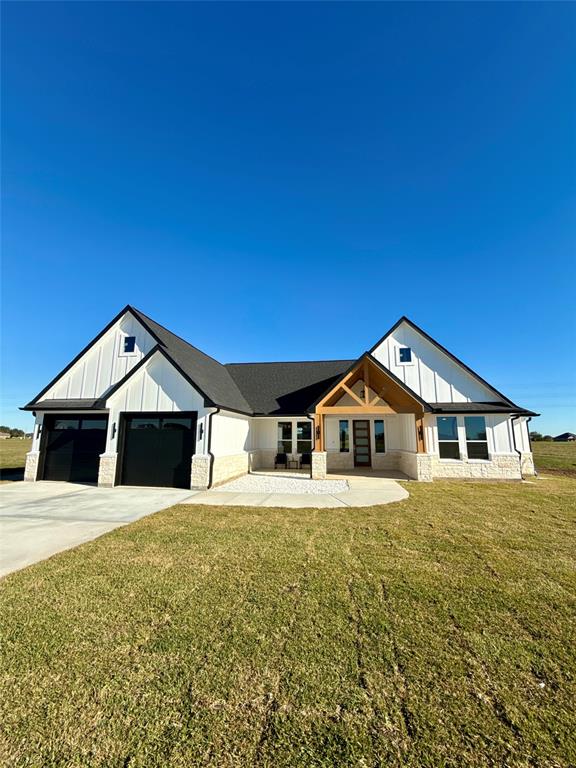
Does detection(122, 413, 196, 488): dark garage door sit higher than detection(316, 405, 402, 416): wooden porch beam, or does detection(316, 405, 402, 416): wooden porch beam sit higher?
detection(316, 405, 402, 416): wooden porch beam

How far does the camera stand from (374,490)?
11766 mm

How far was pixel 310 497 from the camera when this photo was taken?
10.7 metres

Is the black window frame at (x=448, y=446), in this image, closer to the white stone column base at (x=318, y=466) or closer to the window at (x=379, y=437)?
the window at (x=379, y=437)

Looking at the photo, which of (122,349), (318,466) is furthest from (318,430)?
(122,349)

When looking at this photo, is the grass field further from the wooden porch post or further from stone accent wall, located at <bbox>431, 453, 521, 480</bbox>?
stone accent wall, located at <bbox>431, 453, 521, 480</bbox>

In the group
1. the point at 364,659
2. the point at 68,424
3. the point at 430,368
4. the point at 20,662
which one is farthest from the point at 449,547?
the point at 68,424

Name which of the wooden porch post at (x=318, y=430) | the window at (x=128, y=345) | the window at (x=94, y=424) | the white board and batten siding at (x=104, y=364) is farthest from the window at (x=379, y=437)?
the window at (x=94, y=424)

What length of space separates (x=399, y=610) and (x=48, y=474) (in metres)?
16.3

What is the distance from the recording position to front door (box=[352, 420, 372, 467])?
1803cm

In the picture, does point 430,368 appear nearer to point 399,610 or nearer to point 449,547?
point 449,547

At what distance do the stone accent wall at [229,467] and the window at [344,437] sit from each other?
5.55 metres

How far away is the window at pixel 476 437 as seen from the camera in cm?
1532

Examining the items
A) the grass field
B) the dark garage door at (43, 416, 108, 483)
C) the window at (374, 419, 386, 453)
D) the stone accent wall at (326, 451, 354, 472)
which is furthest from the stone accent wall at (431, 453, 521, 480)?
the dark garage door at (43, 416, 108, 483)

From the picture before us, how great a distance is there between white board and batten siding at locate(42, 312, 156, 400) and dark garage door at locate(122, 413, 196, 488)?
299cm
